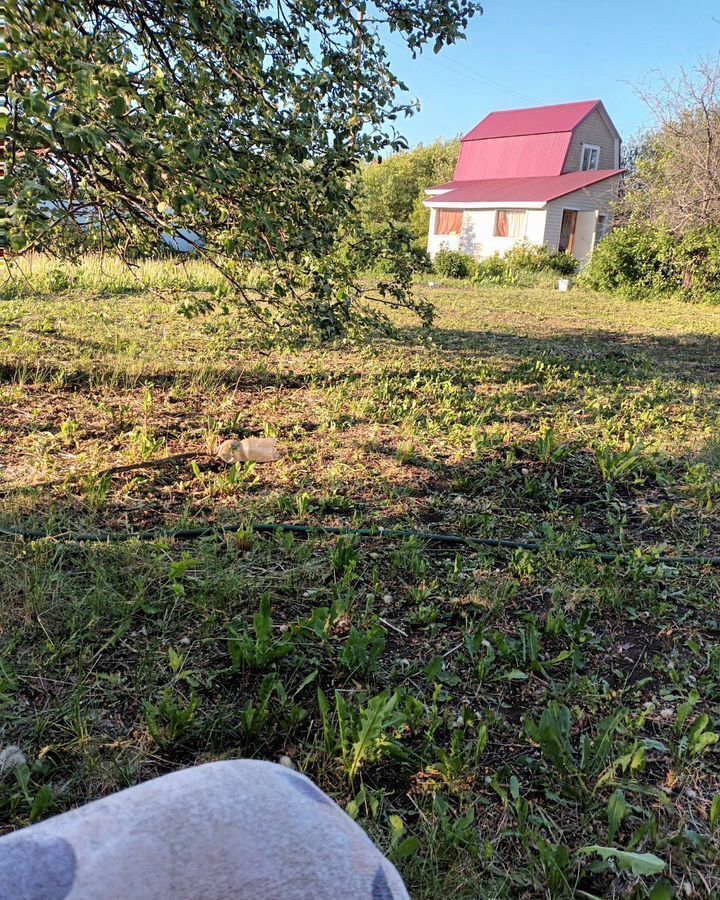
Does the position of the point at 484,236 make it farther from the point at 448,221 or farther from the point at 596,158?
the point at 596,158

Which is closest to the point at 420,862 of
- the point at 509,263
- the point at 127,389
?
the point at 127,389

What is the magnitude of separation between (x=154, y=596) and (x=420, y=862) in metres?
1.32

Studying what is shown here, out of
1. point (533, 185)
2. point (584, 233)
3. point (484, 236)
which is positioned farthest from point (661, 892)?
point (533, 185)

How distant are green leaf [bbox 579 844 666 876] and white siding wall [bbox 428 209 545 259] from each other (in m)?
23.9

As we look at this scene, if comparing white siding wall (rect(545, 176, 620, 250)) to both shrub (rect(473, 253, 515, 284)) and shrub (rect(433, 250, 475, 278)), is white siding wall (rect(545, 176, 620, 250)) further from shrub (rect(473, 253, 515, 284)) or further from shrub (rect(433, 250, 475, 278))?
shrub (rect(433, 250, 475, 278))

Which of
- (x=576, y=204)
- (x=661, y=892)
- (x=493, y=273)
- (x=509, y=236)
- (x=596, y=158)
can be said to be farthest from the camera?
(x=596, y=158)

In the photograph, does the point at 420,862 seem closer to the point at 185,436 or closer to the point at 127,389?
the point at 185,436

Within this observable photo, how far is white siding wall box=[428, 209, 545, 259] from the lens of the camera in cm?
2391

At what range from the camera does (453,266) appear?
18969 millimetres

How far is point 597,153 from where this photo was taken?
2678 cm

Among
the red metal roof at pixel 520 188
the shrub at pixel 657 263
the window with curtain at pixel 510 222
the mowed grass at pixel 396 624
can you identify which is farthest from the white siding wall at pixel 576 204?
the mowed grass at pixel 396 624

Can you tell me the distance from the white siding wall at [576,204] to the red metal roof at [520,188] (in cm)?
35

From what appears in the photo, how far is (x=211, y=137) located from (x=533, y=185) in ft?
83.2

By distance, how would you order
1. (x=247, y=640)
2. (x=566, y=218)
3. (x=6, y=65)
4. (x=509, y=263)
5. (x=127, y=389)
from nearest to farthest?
1. (x=6, y=65)
2. (x=247, y=640)
3. (x=127, y=389)
4. (x=509, y=263)
5. (x=566, y=218)
